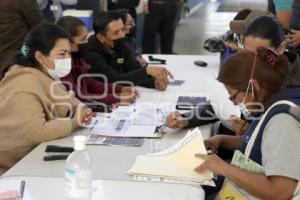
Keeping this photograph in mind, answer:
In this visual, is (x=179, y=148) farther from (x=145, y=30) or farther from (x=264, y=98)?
(x=145, y=30)

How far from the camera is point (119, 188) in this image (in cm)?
147

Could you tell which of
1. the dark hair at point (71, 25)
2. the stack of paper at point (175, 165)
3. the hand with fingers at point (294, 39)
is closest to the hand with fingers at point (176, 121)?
the stack of paper at point (175, 165)

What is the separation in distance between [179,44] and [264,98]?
6.48 meters

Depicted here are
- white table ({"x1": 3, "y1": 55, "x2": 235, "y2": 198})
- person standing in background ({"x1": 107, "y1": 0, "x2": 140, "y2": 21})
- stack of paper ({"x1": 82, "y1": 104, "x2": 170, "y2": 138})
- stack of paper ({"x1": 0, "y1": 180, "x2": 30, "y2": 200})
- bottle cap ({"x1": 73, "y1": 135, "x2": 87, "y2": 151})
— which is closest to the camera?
bottle cap ({"x1": 73, "y1": 135, "x2": 87, "y2": 151})

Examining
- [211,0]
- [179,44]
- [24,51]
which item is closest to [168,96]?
[24,51]

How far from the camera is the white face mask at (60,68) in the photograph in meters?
2.08

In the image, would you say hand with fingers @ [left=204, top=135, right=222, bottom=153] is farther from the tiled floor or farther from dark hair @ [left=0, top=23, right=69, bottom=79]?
the tiled floor

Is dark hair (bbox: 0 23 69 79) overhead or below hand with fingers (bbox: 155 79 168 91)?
overhead

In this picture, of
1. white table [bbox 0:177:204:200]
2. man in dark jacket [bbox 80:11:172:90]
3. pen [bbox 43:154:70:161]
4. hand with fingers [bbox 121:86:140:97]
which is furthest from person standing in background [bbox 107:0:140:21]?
white table [bbox 0:177:204:200]

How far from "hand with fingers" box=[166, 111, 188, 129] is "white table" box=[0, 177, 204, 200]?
58 centimetres

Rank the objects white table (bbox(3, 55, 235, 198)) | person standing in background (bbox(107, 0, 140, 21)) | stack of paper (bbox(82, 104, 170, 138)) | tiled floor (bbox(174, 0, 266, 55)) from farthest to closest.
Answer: tiled floor (bbox(174, 0, 266, 55))
person standing in background (bbox(107, 0, 140, 21))
stack of paper (bbox(82, 104, 170, 138))
white table (bbox(3, 55, 235, 198))

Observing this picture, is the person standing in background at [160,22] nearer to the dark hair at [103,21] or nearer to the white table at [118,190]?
the dark hair at [103,21]

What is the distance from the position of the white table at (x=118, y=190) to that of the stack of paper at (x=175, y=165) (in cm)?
4

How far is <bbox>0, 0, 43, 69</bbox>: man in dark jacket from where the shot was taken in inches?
119
